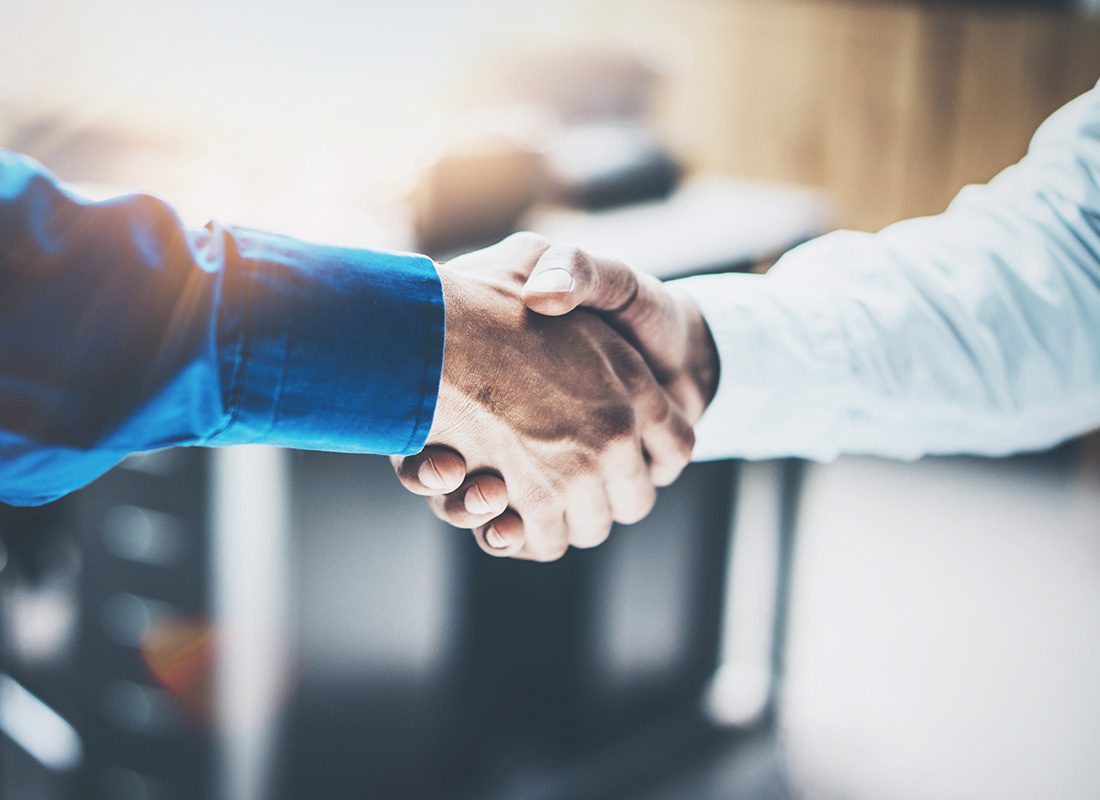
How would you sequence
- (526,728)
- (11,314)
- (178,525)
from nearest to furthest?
(11,314), (178,525), (526,728)

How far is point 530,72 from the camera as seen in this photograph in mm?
2332

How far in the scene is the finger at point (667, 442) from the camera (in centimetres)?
97

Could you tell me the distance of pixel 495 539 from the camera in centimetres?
95

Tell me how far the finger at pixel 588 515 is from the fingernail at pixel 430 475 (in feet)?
0.47

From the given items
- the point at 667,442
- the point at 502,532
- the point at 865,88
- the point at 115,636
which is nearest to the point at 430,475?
the point at 502,532

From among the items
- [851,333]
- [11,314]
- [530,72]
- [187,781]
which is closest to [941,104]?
[530,72]

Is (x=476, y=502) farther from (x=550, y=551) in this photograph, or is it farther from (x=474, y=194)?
(x=474, y=194)

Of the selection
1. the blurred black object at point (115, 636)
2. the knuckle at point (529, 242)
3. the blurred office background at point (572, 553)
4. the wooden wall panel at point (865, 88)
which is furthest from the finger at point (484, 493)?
the wooden wall panel at point (865, 88)

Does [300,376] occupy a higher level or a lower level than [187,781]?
higher

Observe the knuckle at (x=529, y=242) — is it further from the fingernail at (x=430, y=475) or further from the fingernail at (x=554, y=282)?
the fingernail at (x=430, y=475)

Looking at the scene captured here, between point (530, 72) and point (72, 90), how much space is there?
99cm

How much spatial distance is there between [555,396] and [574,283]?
3.9 inches

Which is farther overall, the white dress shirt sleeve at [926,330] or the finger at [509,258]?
the white dress shirt sleeve at [926,330]

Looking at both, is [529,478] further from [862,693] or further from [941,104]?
[941,104]
